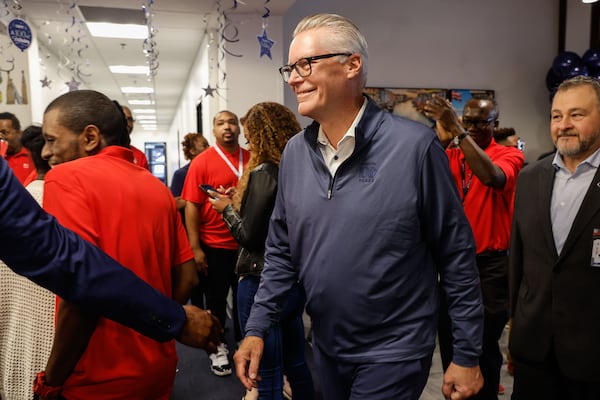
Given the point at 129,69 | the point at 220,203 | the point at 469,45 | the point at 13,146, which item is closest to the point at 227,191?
the point at 220,203

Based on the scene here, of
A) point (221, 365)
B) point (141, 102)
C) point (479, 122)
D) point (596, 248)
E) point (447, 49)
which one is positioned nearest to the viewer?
point (596, 248)

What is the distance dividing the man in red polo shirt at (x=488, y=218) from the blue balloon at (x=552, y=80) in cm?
428

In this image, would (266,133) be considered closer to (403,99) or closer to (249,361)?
(249,361)

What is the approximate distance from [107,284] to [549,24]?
7.16 m

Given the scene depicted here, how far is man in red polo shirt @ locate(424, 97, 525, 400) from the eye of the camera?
7.74 feet

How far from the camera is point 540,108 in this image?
21.2 feet

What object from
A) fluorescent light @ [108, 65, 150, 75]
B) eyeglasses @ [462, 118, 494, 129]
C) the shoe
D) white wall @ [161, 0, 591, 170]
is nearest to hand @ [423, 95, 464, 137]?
eyeglasses @ [462, 118, 494, 129]

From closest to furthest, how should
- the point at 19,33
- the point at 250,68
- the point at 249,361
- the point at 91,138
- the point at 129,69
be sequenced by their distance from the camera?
the point at 91,138 < the point at 249,361 < the point at 19,33 < the point at 250,68 < the point at 129,69

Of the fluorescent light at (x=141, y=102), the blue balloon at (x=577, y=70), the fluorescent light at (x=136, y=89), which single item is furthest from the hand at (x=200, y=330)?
the fluorescent light at (x=141, y=102)

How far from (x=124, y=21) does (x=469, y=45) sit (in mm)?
4562

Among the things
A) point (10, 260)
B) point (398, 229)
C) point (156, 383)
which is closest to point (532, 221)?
point (398, 229)

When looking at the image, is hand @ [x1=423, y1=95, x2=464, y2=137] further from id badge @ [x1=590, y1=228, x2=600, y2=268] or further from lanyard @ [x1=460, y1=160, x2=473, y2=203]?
id badge @ [x1=590, y1=228, x2=600, y2=268]

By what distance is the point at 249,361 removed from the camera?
1446 millimetres

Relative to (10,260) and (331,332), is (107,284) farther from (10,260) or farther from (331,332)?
(331,332)
